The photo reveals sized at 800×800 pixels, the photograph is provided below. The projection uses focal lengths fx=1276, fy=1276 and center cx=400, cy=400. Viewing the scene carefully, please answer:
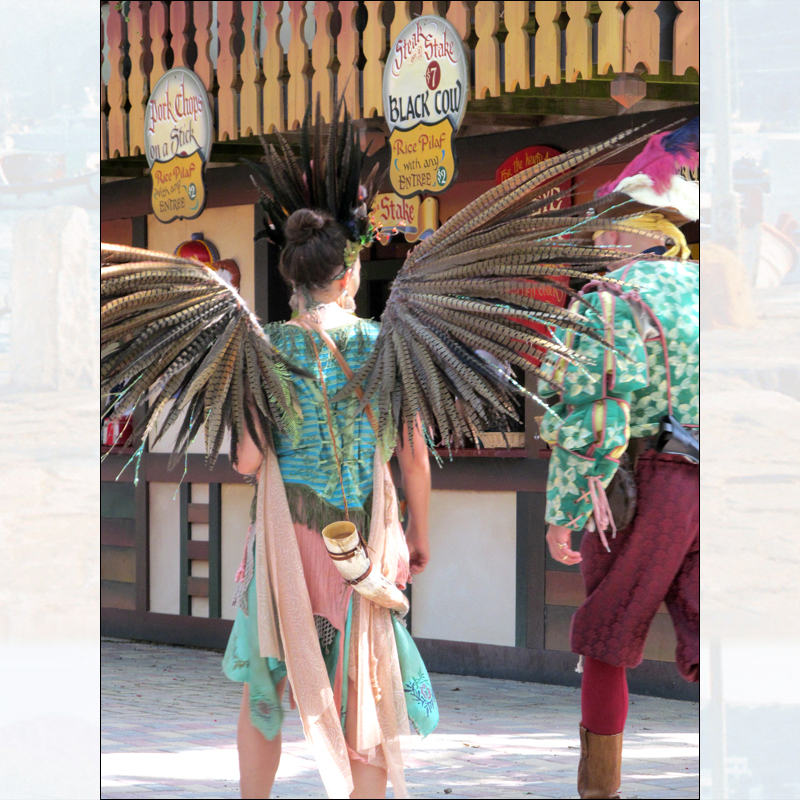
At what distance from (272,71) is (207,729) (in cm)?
323

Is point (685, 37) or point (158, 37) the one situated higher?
point (158, 37)

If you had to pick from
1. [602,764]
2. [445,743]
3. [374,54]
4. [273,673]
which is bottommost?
[445,743]

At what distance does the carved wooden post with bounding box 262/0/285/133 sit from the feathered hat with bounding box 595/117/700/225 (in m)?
3.04

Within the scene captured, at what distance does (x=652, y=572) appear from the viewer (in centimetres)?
357

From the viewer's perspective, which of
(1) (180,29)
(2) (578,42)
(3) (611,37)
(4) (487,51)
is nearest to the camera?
(3) (611,37)

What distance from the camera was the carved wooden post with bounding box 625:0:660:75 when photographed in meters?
5.02

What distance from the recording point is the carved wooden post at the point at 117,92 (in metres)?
7.16

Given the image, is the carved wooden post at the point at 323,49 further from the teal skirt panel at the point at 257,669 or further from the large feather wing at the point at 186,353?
the teal skirt panel at the point at 257,669

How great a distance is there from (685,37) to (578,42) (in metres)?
0.46

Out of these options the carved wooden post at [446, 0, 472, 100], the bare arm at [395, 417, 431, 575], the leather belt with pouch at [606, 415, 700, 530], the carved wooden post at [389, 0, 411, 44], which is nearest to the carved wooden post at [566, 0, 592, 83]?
the carved wooden post at [446, 0, 472, 100]

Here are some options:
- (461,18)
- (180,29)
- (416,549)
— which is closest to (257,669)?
(416,549)

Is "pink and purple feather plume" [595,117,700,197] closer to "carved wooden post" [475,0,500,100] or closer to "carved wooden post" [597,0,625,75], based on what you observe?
"carved wooden post" [597,0,625,75]

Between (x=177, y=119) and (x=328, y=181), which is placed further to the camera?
(x=177, y=119)

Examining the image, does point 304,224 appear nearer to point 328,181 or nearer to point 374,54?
point 328,181
